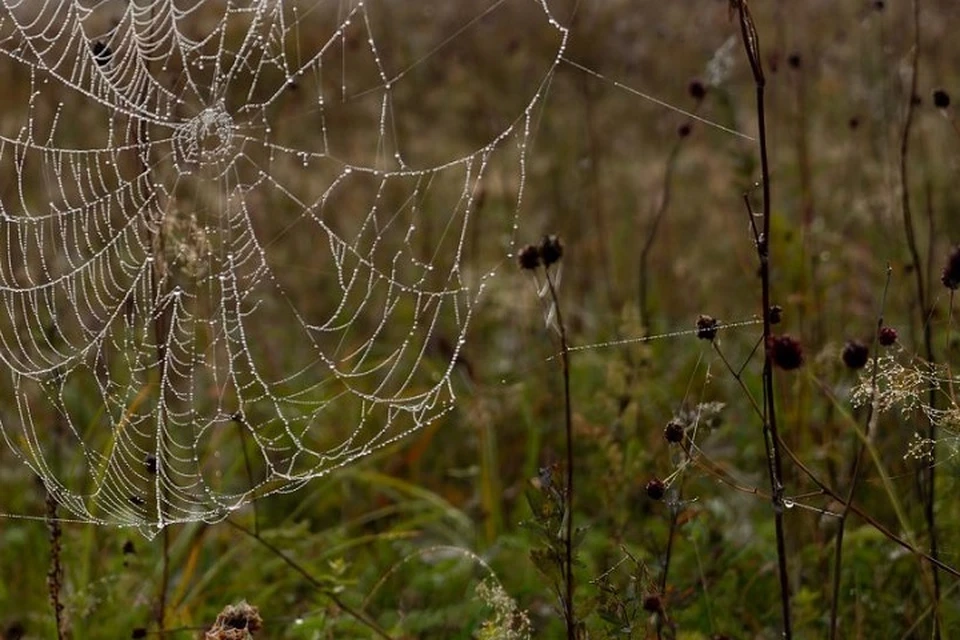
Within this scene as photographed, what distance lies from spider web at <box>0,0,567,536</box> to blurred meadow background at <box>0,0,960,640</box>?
5 centimetres

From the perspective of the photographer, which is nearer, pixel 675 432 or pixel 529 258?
pixel 675 432

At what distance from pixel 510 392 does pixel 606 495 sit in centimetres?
80

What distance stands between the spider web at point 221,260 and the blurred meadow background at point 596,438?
51 millimetres

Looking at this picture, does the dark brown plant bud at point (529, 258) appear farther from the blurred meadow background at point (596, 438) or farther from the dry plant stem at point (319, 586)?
the dry plant stem at point (319, 586)

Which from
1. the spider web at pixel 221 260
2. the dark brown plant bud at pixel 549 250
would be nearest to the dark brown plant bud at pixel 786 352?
the dark brown plant bud at pixel 549 250

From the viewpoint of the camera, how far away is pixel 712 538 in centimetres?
265

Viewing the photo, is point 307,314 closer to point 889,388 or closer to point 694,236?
point 694,236

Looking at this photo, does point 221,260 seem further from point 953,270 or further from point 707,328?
point 953,270

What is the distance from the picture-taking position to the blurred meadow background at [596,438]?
241 centimetres

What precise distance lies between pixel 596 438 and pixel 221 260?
976 mm

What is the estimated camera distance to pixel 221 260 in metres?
3.21

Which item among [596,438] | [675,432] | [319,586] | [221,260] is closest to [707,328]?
[675,432]

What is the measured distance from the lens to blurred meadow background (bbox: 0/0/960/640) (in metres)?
2.41

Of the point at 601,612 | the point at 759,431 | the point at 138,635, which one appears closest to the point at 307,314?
the point at 759,431
